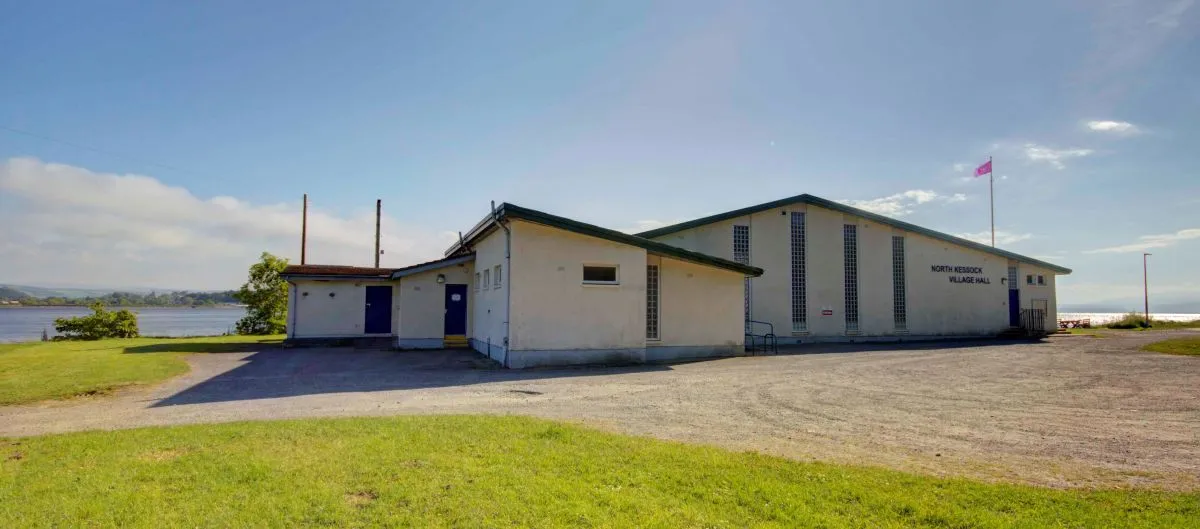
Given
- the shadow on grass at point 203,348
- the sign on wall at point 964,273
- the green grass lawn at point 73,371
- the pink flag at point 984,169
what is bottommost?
the shadow on grass at point 203,348

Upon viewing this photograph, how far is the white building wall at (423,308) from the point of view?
1988 cm

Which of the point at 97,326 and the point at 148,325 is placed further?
the point at 148,325

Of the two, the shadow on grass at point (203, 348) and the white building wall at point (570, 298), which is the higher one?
the white building wall at point (570, 298)

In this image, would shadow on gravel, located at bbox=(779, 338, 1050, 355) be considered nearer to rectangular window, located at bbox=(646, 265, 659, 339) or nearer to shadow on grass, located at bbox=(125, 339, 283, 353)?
rectangular window, located at bbox=(646, 265, 659, 339)

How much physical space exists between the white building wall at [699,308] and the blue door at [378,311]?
40.0 ft

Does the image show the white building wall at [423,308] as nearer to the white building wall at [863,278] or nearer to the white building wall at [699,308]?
the white building wall at [699,308]

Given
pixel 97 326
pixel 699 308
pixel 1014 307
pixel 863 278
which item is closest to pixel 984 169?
pixel 1014 307

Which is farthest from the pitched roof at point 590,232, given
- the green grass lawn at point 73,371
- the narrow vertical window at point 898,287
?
the narrow vertical window at point 898,287

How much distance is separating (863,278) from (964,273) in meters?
6.01

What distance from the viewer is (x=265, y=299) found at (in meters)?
33.5

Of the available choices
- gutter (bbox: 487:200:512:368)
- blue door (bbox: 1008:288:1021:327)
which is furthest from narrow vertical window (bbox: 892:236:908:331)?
gutter (bbox: 487:200:512:368)

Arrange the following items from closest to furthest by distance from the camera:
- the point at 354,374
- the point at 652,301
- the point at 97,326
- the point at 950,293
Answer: the point at 354,374 → the point at 652,301 → the point at 950,293 → the point at 97,326

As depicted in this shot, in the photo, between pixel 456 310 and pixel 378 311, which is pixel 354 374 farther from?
pixel 378 311

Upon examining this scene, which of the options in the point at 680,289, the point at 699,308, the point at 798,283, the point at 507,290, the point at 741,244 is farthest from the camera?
the point at 798,283
